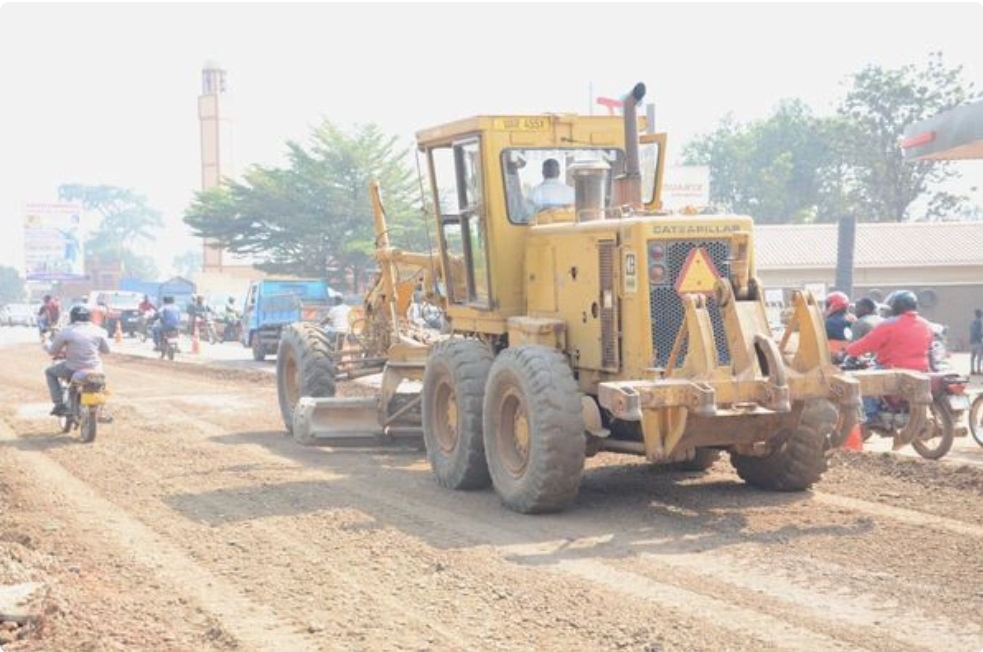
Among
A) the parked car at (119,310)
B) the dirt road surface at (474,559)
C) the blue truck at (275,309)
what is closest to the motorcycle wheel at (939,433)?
the dirt road surface at (474,559)

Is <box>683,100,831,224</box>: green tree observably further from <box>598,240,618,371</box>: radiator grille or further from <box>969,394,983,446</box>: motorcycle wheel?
<box>598,240,618,371</box>: radiator grille

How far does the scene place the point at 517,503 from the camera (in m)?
8.98

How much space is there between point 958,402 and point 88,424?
9147 mm

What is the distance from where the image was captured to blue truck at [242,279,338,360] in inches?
1198

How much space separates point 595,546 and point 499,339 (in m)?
3.49

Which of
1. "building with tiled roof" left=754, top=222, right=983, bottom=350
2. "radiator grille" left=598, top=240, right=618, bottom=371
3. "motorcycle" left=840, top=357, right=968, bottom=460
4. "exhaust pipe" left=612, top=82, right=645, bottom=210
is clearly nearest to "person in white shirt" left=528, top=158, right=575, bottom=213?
"exhaust pipe" left=612, top=82, right=645, bottom=210

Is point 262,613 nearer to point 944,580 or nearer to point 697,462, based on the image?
point 944,580

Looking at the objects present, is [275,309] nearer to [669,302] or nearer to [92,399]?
[92,399]

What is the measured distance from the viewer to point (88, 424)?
1356cm

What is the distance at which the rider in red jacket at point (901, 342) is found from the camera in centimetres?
1170

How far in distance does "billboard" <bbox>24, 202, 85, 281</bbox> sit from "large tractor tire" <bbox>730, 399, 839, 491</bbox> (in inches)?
3406

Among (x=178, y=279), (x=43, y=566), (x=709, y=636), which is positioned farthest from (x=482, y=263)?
(x=178, y=279)

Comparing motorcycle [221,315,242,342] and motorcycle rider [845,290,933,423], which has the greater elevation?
motorcycle rider [845,290,933,423]

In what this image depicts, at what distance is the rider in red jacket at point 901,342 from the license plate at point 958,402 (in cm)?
40
